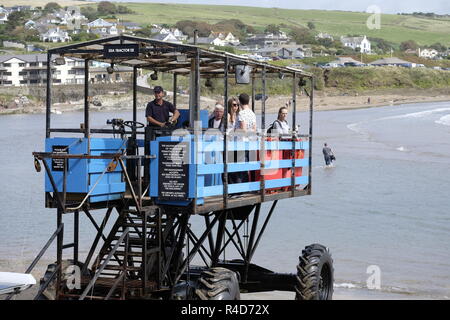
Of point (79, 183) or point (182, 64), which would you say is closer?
point (79, 183)

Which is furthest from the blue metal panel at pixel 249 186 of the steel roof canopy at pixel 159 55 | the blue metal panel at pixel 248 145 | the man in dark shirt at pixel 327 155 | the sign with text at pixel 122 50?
the man in dark shirt at pixel 327 155

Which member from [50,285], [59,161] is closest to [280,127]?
[59,161]

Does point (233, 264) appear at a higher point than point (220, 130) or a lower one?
lower

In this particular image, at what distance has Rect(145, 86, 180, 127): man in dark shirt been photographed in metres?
11.4

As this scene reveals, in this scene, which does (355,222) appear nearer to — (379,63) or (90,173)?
(90,173)

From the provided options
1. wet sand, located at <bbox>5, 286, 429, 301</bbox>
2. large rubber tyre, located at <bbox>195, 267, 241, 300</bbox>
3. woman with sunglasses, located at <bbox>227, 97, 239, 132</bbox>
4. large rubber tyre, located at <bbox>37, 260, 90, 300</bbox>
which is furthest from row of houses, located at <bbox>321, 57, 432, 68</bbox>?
large rubber tyre, located at <bbox>195, 267, 241, 300</bbox>

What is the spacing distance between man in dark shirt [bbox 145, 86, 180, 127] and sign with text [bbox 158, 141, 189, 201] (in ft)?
3.93

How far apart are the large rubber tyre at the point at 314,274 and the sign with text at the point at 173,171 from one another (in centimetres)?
232

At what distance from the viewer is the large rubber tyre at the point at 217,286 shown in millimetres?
9883

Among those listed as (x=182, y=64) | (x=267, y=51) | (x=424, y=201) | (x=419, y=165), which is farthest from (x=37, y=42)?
(x=182, y=64)

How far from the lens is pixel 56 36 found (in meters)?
189

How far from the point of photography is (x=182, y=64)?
12.8 metres
